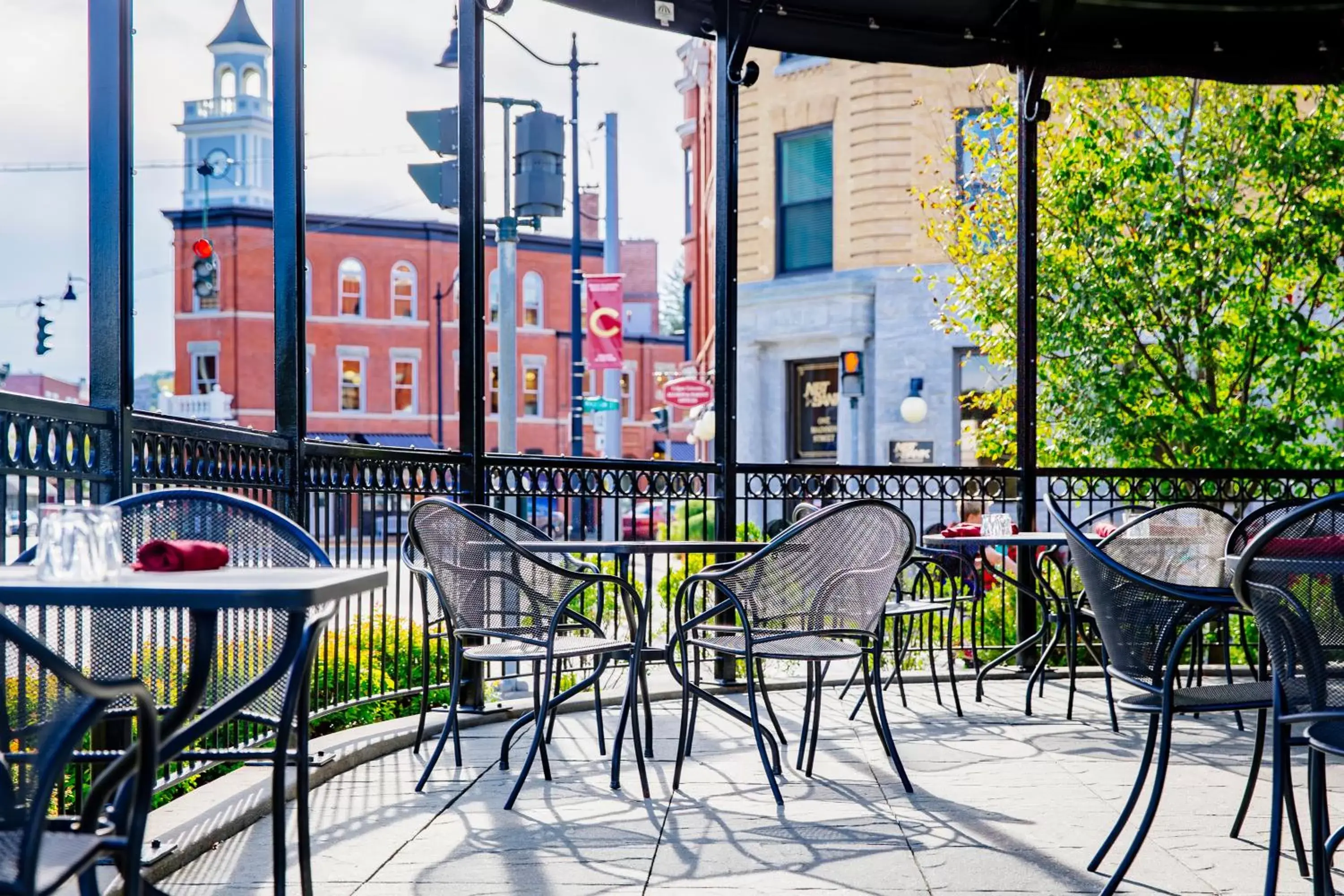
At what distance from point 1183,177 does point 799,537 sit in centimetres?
667

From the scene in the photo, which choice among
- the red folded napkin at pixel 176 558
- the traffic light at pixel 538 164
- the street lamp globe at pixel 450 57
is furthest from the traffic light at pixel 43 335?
the traffic light at pixel 538 164

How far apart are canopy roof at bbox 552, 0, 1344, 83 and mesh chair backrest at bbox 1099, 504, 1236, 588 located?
2.81m

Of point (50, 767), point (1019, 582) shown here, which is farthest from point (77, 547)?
point (1019, 582)

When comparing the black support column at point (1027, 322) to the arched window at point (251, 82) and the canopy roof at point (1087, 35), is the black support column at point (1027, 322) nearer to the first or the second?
the canopy roof at point (1087, 35)

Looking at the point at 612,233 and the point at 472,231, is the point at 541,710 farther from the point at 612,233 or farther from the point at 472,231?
the point at 612,233

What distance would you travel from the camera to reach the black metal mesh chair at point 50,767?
177 cm

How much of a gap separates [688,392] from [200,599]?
60.3 ft

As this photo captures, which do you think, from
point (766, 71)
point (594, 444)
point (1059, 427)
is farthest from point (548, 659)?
point (594, 444)

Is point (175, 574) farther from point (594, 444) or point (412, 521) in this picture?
point (594, 444)

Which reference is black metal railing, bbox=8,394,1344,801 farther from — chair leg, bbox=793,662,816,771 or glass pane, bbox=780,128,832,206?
glass pane, bbox=780,128,832,206

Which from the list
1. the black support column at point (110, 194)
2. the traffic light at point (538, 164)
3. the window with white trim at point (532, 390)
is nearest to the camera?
the black support column at point (110, 194)

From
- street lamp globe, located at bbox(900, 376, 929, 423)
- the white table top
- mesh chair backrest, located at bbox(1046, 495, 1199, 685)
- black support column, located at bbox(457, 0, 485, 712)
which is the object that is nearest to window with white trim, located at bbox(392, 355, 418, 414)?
street lamp globe, located at bbox(900, 376, 929, 423)

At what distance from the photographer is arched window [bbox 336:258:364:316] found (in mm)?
41156

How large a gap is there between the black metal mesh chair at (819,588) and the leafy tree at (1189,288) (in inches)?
208
